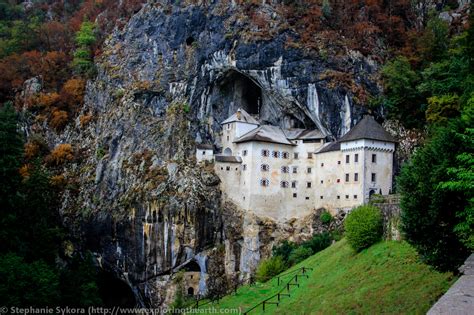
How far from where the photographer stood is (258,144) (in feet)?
195

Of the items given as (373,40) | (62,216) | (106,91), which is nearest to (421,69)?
(373,40)

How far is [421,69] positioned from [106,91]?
A: 3414 cm

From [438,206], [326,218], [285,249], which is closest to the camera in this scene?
[438,206]

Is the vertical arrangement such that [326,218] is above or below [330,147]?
below

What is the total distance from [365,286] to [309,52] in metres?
34.8

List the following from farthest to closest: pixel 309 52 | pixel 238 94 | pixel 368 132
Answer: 1. pixel 238 94
2. pixel 309 52
3. pixel 368 132

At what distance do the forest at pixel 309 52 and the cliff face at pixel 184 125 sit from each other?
163 cm

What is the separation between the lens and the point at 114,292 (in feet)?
214

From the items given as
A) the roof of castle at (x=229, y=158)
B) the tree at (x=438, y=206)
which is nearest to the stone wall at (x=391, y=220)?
the tree at (x=438, y=206)

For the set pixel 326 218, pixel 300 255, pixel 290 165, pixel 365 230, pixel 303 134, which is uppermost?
pixel 303 134

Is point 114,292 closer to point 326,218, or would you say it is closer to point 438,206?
point 326,218

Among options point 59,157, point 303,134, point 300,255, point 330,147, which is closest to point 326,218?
point 300,255

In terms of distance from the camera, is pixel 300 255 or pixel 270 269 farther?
pixel 300 255

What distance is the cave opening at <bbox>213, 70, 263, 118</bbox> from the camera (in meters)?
64.6
